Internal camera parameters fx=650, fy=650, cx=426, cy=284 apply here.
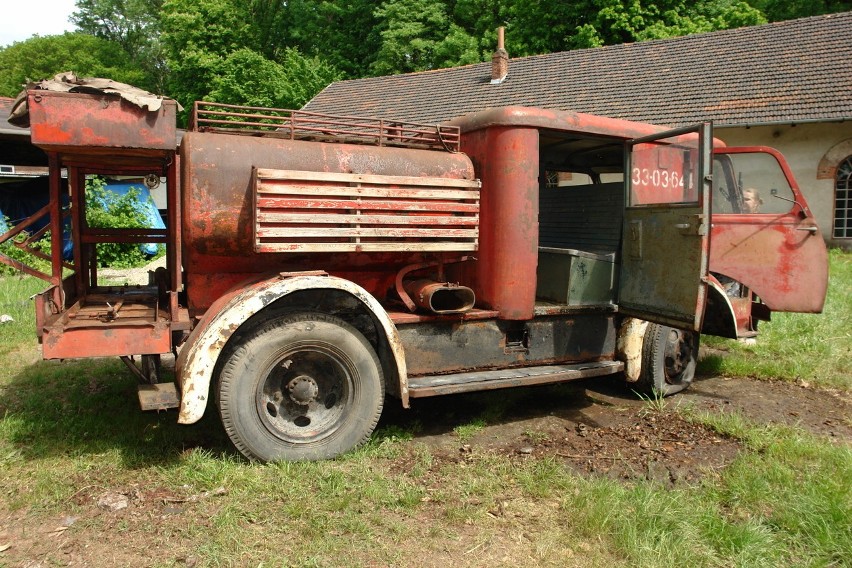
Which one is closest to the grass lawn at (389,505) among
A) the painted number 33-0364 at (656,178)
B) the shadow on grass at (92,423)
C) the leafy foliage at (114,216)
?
the shadow on grass at (92,423)

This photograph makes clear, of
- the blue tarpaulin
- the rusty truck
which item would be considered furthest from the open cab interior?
the blue tarpaulin

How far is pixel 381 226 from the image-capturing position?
4.21 metres

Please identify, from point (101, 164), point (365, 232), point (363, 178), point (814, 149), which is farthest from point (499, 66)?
point (365, 232)

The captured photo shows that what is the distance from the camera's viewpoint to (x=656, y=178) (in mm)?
5191

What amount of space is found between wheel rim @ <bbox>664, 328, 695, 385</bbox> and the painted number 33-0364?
1220 mm

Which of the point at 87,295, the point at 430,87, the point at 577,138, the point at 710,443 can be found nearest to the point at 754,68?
the point at 430,87

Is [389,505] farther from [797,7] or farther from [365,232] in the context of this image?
[797,7]

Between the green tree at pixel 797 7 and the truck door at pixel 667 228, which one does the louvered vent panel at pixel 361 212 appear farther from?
the green tree at pixel 797 7

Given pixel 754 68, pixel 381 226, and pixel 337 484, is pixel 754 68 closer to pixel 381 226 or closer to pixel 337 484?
pixel 381 226

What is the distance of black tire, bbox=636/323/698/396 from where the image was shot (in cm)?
530

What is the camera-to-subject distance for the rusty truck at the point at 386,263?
12.3ft

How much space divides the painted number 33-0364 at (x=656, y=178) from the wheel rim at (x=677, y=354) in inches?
48.0

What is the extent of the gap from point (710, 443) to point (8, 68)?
48.0 metres

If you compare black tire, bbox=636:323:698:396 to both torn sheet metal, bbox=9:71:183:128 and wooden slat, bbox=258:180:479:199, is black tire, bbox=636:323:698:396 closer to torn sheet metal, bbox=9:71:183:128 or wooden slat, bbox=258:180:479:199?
wooden slat, bbox=258:180:479:199
